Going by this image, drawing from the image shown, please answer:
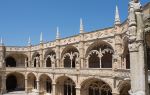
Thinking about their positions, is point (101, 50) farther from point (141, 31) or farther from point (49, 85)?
point (141, 31)

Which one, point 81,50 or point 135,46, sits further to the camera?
point 81,50

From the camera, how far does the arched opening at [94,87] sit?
2752 cm

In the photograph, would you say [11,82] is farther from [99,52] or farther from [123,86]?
→ [123,86]

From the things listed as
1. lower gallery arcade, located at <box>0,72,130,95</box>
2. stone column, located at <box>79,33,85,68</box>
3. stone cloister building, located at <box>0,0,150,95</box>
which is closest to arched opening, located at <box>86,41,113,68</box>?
stone cloister building, located at <box>0,0,150,95</box>

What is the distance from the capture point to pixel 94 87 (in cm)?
2817

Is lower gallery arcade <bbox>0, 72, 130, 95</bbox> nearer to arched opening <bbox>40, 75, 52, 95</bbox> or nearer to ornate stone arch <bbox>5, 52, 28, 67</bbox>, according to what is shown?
arched opening <bbox>40, 75, 52, 95</bbox>

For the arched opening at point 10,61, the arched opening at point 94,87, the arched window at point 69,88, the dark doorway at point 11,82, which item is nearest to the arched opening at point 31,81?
the dark doorway at point 11,82

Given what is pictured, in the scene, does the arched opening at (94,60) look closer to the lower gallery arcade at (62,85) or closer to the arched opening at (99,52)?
the arched opening at (99,52)

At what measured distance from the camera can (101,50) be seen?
90.6 feet

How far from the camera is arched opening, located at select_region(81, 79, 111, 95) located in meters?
27.5

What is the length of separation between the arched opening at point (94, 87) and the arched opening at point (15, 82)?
2408 centimetres

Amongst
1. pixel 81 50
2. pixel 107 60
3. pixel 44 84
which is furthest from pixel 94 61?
pixel 44 84

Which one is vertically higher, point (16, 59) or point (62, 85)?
point (16, 59)

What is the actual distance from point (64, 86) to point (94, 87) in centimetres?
782
